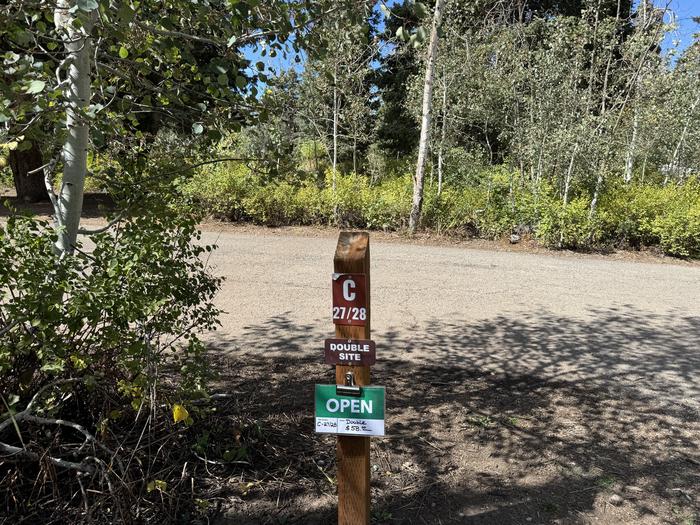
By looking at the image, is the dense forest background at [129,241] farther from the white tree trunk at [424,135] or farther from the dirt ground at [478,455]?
the white tree trunk at [424,135]

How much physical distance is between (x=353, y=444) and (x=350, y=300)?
0.63 m

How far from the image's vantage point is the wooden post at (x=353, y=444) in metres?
1.93

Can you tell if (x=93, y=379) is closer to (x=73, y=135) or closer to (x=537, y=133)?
(x=73, y=135)

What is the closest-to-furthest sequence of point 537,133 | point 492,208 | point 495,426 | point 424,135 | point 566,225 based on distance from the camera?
point 495,426, point 566,225, point 537,133, point 424,135, point 492,208

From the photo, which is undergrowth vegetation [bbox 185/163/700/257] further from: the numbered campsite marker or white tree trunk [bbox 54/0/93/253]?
the numbered campsite marker

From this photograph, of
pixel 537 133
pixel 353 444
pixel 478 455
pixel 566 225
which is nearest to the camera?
pixel 353 444

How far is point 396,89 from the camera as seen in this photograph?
19.0 m

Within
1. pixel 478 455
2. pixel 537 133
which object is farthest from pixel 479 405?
pixel 537 133

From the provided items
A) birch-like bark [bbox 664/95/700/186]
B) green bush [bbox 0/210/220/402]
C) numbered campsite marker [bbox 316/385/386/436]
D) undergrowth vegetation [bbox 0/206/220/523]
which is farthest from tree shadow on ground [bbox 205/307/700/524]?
birch-like bark [bbox 664/95/700/186]

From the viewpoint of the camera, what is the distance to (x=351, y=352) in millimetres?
1949

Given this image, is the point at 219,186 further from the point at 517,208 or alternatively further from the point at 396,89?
the point at 396,89

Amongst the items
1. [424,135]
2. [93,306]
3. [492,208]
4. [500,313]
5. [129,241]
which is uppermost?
[424,135]

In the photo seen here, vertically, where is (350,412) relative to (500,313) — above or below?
above

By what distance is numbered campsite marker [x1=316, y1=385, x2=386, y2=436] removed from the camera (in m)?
1.95
